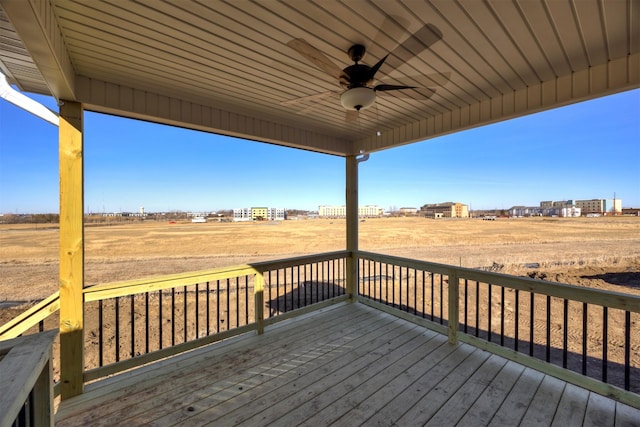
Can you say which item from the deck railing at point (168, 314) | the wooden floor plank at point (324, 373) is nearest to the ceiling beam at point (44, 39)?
the deck railing at point (168, 314)

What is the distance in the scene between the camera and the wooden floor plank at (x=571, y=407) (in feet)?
5.34

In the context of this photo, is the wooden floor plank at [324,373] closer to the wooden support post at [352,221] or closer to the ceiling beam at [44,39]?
the wooden support post at [352,221]

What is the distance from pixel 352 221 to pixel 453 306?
1.83m

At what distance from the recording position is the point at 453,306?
272cm

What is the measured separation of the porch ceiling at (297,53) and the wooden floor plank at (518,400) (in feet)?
7.86

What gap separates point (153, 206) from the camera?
19.9 metres

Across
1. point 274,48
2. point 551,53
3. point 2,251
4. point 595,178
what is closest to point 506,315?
point 551,53

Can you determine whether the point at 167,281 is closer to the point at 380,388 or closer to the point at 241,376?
the point at 241,376

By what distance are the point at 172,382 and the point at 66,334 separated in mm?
926

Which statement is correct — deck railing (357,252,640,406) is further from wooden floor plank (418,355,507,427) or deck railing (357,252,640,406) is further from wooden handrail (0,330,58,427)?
wooden handrail (0,330,58,427)

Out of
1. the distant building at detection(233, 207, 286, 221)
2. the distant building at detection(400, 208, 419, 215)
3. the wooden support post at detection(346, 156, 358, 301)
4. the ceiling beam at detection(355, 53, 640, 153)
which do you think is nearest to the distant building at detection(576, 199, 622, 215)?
the distant building at detection(400, 208, 419, 215)

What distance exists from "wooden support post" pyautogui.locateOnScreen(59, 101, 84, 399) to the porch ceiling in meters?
0.29

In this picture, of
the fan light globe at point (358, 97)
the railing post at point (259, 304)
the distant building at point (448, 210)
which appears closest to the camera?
the fan light globe at point (358, 97)

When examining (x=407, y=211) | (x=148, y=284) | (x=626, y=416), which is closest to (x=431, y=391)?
(x=626, y=416)
